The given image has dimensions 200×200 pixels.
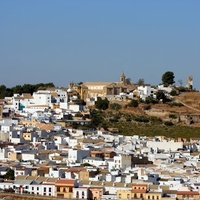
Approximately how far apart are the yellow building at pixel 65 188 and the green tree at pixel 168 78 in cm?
3840

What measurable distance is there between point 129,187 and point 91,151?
9.53m

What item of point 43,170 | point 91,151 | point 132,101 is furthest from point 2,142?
point 132,101

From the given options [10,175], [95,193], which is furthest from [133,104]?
[95,193]

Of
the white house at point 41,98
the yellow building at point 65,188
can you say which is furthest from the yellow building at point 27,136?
the yellow building at point 65,188

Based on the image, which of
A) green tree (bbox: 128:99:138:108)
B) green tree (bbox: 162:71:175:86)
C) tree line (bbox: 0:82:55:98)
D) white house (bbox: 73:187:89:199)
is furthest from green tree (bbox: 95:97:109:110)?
white house (bbox: 73:187:89:199)

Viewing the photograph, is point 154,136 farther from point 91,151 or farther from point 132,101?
point 91,151

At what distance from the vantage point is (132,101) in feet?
210

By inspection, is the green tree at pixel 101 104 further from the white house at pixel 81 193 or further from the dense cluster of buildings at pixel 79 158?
the white house at pixel 81 193

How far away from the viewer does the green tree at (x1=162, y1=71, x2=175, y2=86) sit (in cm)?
7225

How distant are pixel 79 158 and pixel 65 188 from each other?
7.98 meters

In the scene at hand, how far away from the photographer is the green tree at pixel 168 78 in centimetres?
7225

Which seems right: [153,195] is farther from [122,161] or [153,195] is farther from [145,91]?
[145,91]

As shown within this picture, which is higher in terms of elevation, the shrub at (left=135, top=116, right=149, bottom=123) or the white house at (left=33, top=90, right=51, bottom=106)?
the white house at (left=33, top=90, right=51, bottom=106)

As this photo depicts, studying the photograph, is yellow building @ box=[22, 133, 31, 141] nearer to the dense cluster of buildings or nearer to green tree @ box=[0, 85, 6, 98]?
the dense cluster of buildings
